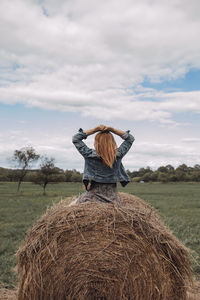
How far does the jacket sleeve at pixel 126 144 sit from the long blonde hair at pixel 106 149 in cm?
19

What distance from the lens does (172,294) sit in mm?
4637

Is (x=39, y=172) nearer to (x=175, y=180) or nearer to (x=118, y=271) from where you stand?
(x=118, y=271)

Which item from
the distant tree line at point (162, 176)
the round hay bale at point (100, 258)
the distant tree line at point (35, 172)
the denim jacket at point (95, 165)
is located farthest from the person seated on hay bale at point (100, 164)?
the distant tree line at point (162, 176)

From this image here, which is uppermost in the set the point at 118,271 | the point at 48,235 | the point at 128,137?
the point at 128,137

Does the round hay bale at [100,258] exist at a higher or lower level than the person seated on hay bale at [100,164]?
lower

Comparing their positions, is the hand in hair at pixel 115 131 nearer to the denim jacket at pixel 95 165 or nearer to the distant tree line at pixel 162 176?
the denim jacket at pixel 95 165

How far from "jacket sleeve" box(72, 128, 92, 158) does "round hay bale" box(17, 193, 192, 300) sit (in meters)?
0.99

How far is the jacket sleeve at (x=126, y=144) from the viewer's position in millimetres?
5379

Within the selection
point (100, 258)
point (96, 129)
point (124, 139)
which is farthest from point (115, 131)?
point (100, 258)

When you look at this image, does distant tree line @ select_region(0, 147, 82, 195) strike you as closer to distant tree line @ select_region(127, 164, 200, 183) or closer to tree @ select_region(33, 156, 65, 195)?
tree @ select_region(33, 156, 65, 195)

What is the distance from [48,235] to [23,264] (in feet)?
1.91

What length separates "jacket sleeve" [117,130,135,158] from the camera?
5.38m

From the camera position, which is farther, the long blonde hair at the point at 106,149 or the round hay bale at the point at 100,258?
the long blonde hair at the point at 106,149

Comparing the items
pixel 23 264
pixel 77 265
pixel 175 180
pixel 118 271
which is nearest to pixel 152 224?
pixel 118 271
